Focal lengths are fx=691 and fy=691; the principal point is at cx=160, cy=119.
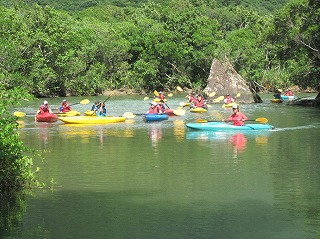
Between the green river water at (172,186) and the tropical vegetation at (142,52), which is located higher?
the tropical vegetation at (142,52)

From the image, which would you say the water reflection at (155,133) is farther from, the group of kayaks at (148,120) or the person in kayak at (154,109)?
the person in kayak at (154,109)

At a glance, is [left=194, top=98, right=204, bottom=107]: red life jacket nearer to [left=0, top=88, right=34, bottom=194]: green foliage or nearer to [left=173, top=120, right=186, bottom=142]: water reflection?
[left=173, top=120, right=186, bottom=142]: water reflection

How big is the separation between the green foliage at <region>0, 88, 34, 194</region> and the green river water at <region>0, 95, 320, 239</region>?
415 mm

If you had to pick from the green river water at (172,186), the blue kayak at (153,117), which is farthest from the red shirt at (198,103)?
the green river water at (172,186)

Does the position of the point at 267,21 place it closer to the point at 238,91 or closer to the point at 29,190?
the point at 238,91

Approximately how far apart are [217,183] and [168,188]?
43.9 inches

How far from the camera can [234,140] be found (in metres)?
21.0

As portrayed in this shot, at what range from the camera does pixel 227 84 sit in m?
40.7

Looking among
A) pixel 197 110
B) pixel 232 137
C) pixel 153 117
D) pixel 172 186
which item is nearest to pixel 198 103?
pixel 197 110

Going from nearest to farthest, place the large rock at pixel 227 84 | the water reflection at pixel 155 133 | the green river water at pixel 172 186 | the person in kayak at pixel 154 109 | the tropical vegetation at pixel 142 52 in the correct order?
the green river water at pixel 172 186 < the water reflection at pixel 155 133 < the person in kayak at pixel 154 109 < the tropical vegetation at pixel 142 52 < the large rock at pixel 227 84

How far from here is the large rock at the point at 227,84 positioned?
40.1 metres

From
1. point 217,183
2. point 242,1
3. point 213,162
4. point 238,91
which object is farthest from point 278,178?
point 242,1

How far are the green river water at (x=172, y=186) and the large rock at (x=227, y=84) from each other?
1639 cm

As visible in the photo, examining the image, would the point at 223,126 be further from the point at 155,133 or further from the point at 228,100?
the point at 228,100
